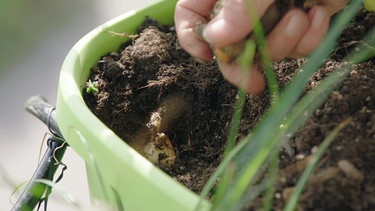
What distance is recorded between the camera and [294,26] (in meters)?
0.49

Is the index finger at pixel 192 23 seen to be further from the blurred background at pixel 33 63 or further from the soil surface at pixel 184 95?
the blurred background at pixel 33 63

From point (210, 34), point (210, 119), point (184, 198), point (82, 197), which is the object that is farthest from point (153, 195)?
point (82, 197)

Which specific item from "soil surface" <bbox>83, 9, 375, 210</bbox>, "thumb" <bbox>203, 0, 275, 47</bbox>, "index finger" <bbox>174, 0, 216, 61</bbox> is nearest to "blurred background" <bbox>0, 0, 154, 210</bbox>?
"soil surface" <bbox>83, 9, 375, 210</bbox>

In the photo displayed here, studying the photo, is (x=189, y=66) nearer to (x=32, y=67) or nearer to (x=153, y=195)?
(x=153, y=195)

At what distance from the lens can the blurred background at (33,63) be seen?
1.41m

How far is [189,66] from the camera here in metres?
0.73

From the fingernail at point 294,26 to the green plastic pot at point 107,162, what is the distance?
0.16 meters

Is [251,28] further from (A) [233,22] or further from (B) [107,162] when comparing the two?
(B) [107,162]

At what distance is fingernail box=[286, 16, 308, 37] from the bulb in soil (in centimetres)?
23

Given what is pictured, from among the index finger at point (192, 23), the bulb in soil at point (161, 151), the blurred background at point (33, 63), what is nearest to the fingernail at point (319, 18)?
the index finger at point (192, 23)

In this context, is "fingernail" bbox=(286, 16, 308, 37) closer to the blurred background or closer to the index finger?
the index finger

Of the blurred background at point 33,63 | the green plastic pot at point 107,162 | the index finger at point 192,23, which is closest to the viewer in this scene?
the green plastic pot at point 107,162

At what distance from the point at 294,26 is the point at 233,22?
56 millimetres

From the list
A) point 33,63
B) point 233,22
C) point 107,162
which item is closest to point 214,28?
point 233,22
